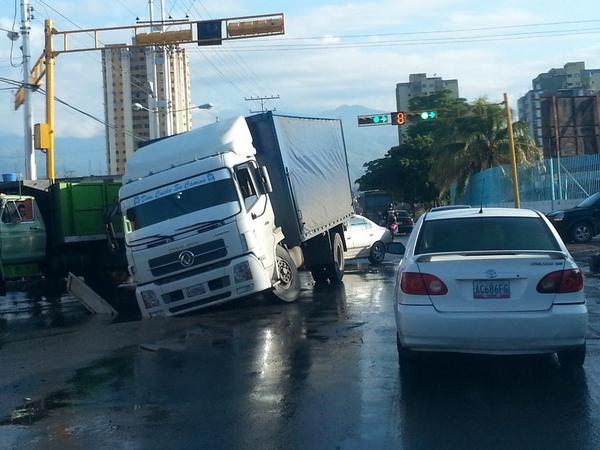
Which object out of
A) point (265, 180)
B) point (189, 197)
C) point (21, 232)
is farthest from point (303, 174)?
point (21, 232)

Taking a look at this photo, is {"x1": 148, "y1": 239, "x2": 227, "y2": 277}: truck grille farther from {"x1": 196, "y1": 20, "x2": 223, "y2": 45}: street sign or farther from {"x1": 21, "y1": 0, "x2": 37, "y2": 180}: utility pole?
{"x1": 21, "y1": 0, "x2": 37, "y2": 180}: utility pole

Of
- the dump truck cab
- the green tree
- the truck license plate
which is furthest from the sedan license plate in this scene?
the green tree

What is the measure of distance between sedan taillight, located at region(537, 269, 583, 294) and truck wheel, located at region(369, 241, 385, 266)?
51.8 ft

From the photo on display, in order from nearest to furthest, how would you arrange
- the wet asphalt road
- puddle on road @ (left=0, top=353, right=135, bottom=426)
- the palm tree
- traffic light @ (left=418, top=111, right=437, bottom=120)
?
the wet asphalt road → puddle on road @ (left=0, top=353, right=135, bottom=426) → traffic light @ (left=418, top=111, right=437, bottom=120) → the palm tree

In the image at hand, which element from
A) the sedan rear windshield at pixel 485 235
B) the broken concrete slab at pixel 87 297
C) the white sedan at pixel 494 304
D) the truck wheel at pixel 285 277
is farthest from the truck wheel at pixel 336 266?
the white sedan at pixel 494 304

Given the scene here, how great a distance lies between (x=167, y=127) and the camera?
3812 cm

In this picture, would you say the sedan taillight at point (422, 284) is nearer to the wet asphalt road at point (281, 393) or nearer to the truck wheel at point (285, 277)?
the wet asphalt road at point (281, 393)

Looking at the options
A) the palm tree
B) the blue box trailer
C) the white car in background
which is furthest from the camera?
the palm tree

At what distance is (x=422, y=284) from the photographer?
771 cm

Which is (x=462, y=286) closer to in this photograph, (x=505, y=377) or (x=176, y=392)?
(x=505, y=377)

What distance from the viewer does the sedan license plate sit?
24.7 ft

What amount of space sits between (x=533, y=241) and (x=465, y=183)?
3688 cm

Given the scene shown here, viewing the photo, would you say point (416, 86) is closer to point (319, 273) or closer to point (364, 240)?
point (364, 240)

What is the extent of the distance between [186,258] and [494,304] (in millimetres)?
6648
